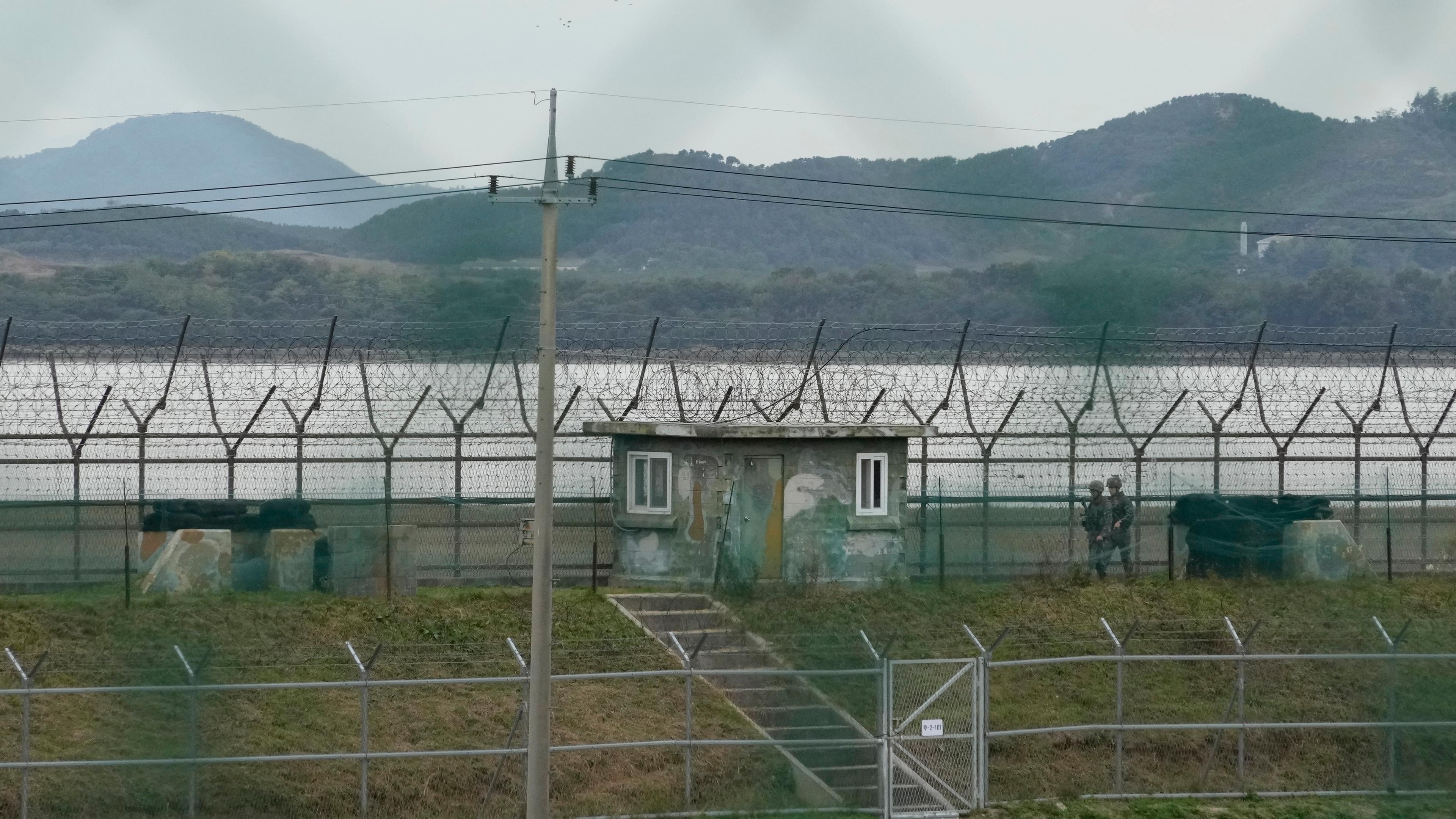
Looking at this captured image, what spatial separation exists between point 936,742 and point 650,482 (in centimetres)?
546

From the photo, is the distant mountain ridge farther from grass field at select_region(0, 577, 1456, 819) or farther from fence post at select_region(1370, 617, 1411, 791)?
fence post at select_region(1370, 617, 1411, 791)

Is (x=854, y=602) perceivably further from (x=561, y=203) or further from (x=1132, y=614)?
(x=561, y=203)

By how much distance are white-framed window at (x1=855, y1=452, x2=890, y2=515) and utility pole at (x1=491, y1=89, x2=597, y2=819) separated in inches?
299

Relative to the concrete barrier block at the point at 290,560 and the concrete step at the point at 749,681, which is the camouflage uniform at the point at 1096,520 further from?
the concrete barrier block at the point at 290,560

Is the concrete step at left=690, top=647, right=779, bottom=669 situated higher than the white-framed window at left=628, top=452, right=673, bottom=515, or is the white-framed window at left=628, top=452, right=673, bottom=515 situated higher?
the white-framed window at left=628, top=452, right=673, bottom=515

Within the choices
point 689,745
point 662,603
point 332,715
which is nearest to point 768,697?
point 689,745

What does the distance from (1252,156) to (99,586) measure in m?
15.4

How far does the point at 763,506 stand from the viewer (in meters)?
17.8

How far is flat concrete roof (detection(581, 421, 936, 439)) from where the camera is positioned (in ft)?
57.9

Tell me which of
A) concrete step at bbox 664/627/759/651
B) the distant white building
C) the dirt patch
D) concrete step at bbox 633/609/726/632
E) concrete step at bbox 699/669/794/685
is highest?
the distant white building

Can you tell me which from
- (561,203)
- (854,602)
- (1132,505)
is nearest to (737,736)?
(854,602)

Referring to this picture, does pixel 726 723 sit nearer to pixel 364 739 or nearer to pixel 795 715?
pixel 795 715

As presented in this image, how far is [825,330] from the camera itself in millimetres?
22094

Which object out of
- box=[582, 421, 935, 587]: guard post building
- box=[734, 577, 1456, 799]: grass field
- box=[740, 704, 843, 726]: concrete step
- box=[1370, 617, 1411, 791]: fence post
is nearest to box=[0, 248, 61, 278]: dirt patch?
box=[582, 421, 935, 587]: guard post building
